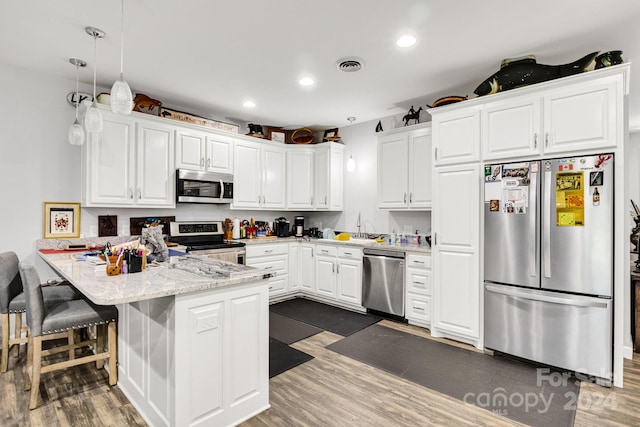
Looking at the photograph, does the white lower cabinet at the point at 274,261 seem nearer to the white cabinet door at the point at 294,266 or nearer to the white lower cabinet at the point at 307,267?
the white cabinet door at the point at 294,266

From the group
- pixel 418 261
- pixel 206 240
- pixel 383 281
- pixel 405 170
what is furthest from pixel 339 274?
pixel 206 240

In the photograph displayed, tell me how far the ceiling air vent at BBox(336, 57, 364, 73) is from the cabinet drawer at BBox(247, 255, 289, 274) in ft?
8.77

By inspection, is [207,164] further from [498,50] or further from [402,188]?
[498,50]

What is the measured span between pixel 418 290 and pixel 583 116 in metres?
2.22

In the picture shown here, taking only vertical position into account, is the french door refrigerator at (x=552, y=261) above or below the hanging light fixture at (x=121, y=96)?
below

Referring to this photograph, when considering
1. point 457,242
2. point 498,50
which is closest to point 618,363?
point 457,242

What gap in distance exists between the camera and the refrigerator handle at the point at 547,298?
98.4 inches

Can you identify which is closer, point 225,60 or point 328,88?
point 225,60

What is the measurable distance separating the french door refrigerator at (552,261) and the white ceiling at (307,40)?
1019 millimetres

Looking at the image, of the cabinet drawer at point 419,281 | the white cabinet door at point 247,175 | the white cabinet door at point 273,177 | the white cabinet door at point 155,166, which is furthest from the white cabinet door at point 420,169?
the white cabinet door at point 155,166

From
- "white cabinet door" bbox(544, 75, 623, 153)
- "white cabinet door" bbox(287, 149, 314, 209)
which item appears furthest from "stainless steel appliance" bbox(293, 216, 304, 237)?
"white cabinet door" bbox(544, 75, 623, 153)

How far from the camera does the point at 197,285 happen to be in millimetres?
1756

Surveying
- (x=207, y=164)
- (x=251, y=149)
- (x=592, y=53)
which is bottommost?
(x=207, y=164)

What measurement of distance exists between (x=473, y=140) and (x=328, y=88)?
5.42 feet
